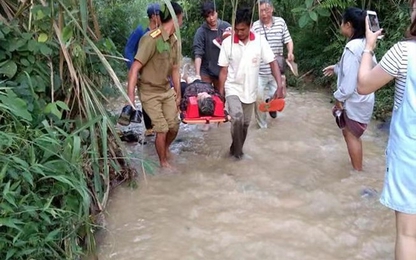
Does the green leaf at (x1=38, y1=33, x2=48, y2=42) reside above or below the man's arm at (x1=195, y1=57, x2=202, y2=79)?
above

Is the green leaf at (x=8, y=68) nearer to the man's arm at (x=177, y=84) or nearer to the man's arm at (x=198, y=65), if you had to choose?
the man's arm at (x=177, y=84)

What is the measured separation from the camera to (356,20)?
4094 millimetres

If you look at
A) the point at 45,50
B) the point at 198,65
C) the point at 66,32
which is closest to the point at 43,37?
the point at 45,50

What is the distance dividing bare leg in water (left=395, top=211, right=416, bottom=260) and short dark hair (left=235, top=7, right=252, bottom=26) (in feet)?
8.07

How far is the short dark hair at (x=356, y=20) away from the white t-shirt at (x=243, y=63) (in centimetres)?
89

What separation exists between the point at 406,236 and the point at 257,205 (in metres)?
1.64

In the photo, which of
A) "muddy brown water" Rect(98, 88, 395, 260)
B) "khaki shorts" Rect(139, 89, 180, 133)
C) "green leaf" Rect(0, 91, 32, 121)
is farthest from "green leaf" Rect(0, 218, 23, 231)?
"khaki shorts" Rect(139, 89, 180, 133)

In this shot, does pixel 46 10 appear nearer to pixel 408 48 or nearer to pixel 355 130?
pixel 408 48

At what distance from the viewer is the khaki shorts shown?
4.53 m

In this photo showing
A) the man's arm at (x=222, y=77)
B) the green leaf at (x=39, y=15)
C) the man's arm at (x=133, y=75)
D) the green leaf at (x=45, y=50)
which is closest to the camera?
the green leaf at (x=39, y=15)

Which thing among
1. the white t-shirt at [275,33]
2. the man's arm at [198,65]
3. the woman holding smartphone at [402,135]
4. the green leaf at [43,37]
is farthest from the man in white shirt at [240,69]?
the woman holding smartphone at [402,135]

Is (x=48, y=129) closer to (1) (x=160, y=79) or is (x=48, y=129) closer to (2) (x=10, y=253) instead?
(2) (x=10, y=253)

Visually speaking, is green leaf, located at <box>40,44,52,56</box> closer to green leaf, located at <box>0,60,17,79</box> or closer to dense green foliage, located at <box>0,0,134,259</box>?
dense green foliage, located at <box>0,0,134,259</box>

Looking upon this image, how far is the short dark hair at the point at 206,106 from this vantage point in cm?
452
